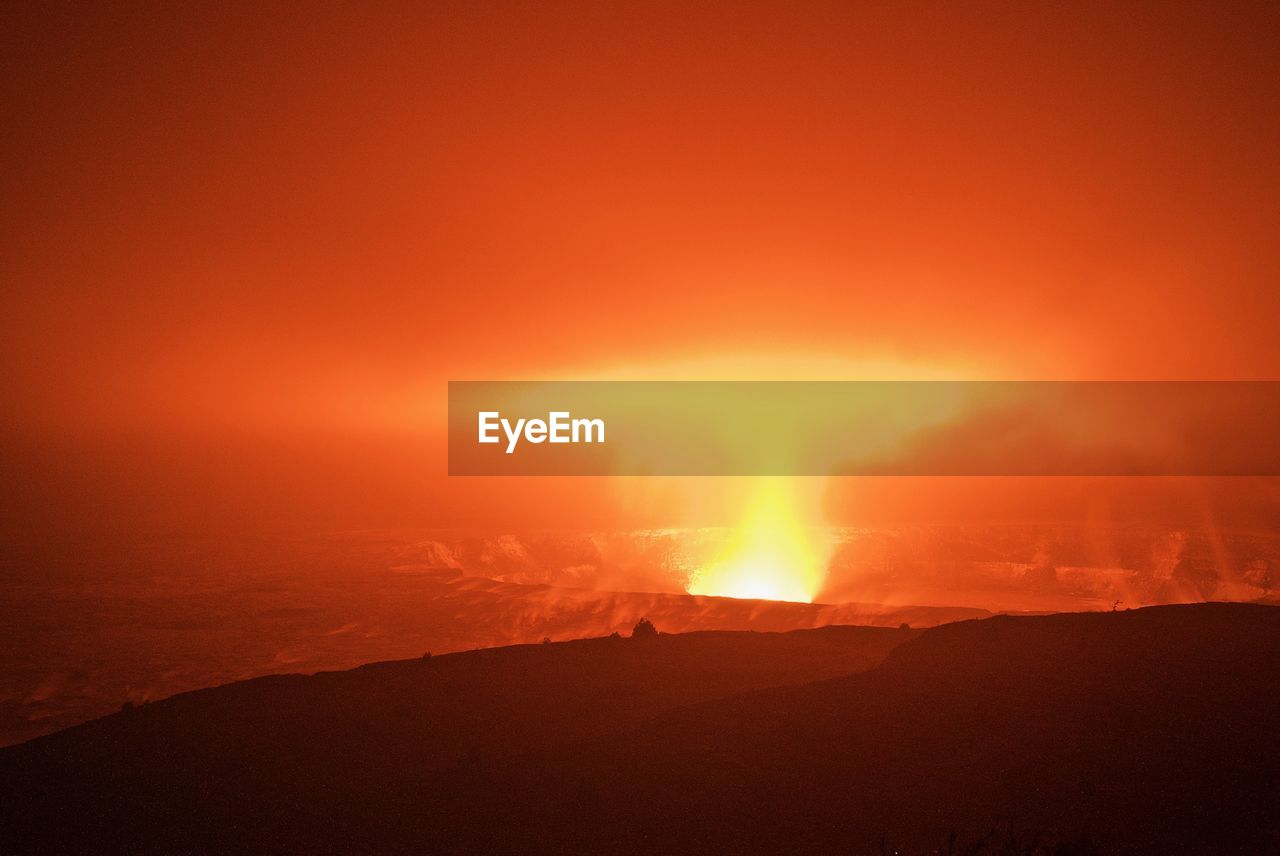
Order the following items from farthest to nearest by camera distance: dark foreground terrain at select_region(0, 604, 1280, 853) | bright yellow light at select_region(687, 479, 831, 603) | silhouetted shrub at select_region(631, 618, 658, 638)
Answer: bright yellow light at select_region(687, 479, 831, 603) < silhouetted shrub at select_region(631, 618, 658, 638) < dark foreground terrain at select_region(0, 604, 1280, 853)

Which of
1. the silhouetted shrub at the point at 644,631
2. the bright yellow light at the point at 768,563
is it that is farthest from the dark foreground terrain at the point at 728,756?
the bright yellow light at the point at 768,563

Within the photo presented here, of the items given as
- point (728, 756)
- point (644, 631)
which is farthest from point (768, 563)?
point (728, 756)

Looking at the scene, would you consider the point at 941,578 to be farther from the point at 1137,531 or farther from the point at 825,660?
the point at 825,660

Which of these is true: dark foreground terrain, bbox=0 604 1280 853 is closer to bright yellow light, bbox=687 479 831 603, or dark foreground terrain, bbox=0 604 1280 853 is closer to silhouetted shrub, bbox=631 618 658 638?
silhouetted shrub, bbox=631 618 658 638

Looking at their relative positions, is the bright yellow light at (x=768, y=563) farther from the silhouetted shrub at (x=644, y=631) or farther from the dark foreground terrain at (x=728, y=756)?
the dark foreground terrain at (x=728, y=756)

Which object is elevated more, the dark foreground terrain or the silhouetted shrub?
the silhouetted shrub

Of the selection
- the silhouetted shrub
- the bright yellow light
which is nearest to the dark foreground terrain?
the silhouetted shrub

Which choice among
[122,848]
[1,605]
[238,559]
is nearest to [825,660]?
[122,848]

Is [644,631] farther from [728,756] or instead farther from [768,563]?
[768,563]
